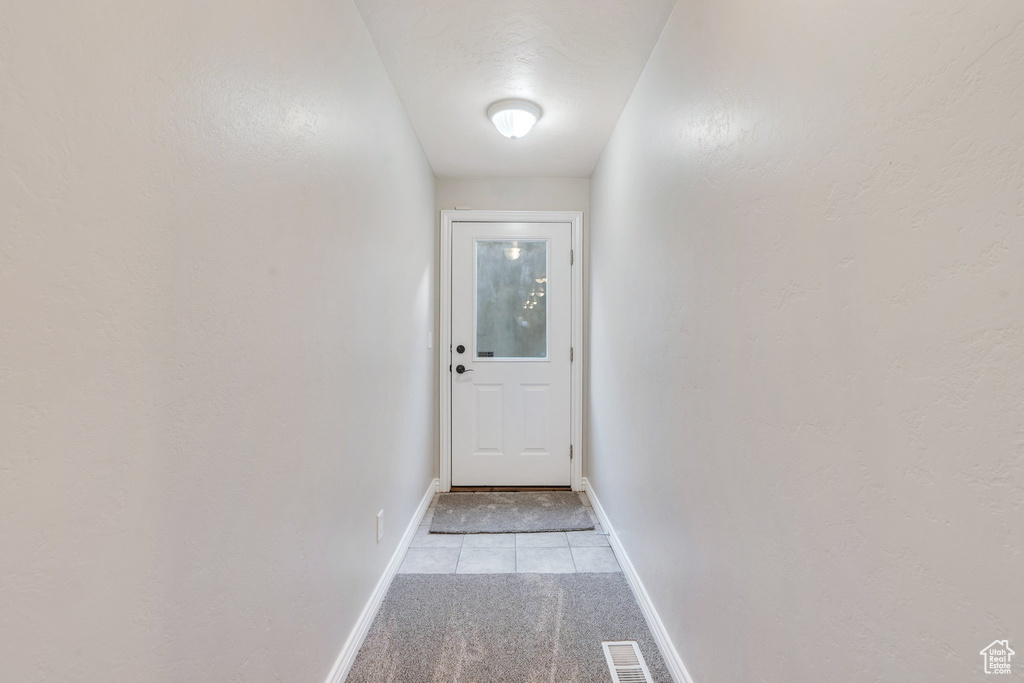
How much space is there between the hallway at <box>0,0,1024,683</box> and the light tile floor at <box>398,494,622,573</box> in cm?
11

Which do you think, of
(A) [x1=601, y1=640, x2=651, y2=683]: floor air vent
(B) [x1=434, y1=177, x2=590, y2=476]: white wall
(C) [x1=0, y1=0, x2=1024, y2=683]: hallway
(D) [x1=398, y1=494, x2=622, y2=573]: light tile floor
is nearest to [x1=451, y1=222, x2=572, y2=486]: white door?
(B) [x1=434, y1=177, x2=590, y2=476]: white wall

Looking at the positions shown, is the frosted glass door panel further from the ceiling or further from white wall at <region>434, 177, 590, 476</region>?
the ceiling

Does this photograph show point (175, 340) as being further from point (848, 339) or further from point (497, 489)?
point (497, 489)

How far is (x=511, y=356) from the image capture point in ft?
11.3

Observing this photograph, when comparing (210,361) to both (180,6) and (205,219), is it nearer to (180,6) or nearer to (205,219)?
(205,219)

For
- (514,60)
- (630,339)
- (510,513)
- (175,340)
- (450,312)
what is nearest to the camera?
(175,340)

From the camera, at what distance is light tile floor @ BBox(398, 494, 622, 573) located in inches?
89.9

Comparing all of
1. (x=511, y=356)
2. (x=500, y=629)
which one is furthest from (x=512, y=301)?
(x=500, y=629)

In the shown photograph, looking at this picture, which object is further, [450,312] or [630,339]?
[450,312]

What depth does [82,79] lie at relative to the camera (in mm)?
626

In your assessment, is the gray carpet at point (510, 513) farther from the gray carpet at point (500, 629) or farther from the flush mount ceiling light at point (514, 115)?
the flush mount ceiling light at point (514, 115)

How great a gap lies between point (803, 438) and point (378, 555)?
1.66 m

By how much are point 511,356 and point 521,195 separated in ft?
3.72

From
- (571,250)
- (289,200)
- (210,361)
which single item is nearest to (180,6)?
(289,200)
